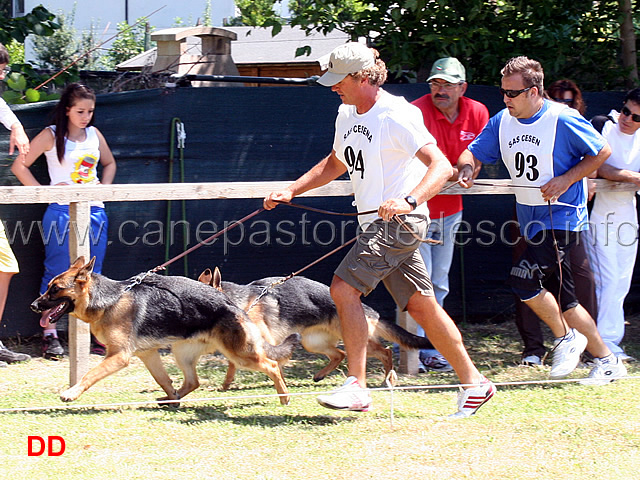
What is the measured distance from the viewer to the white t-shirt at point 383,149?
402 cm

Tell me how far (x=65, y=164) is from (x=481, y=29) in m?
3.73

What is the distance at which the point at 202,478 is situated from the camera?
132 inches

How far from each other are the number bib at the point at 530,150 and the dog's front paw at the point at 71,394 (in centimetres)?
292

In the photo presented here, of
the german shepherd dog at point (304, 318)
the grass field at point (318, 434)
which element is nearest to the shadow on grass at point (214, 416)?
the grass field at point (318, 434)

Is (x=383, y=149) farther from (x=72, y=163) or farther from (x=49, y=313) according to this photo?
(x=72, y=163)

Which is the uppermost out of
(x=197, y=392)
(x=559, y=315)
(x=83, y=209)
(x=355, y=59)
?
(x=355, y=59)

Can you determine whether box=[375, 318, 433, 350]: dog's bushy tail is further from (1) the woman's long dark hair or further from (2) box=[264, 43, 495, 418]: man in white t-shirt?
(1) the woman's long dark hair

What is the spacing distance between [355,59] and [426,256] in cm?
203

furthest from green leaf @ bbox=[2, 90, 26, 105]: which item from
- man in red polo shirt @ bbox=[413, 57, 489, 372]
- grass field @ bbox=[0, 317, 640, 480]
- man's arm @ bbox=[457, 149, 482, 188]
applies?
man's arm @ bbox=[457, 149, 482, 188]

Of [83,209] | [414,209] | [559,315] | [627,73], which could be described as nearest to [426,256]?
[559,315]

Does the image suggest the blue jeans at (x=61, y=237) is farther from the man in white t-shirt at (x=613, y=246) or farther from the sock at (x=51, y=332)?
the man in white t-shirt at (x=613, y=246)

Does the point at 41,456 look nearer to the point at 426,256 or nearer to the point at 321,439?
the point at 321,439

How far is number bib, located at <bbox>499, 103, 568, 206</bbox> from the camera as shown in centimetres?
474

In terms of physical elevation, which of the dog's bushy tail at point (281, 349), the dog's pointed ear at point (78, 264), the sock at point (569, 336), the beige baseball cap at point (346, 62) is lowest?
the dog's bushy tail at point (281, 349)
